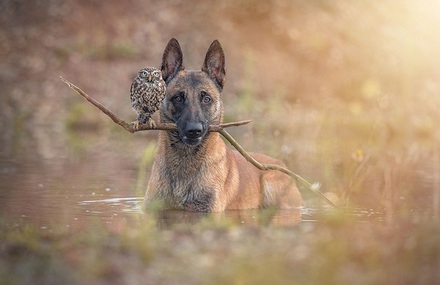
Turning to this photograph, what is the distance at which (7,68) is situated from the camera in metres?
23.0

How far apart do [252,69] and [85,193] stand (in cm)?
1237

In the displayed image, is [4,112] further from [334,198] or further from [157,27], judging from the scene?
[334,198]

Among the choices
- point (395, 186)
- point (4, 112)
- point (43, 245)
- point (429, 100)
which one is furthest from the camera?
point (429, 100)

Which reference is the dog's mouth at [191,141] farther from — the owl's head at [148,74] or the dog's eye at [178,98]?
the owl's head at [148,74]

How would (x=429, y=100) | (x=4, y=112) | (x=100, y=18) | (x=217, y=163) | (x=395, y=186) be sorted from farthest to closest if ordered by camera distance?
(x=100, y=18) < (x=429, y=100) < (x=4, y=112) < (x=395, y=186) < (x=217, y=163)

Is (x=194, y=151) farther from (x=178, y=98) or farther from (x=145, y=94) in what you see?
(x=145, y=94)

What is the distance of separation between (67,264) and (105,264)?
272mm

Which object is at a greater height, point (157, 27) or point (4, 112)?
point (157, 27)

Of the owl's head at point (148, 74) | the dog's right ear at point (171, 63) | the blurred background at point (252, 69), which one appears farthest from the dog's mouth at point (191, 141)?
the blurred background at point (252, 69)

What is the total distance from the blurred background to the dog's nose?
6144 millimetres

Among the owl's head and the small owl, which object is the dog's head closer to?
the small owl

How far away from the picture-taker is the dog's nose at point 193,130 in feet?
30.7

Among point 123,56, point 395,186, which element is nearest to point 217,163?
point 395,186

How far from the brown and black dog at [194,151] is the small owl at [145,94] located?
368 millimetres
